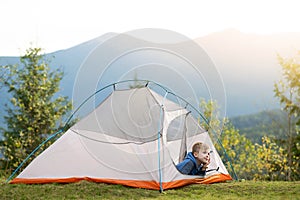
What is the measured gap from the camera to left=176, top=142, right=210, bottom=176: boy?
519 centimetres

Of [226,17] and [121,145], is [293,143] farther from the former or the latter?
[121,145]

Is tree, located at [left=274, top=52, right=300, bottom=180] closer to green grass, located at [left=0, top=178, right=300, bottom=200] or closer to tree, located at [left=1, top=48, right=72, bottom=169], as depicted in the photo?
green grass, located at [left=0, top=178, right=300, bottom=200]

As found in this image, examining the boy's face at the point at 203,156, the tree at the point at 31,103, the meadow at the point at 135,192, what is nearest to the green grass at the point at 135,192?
the meadow at the point at 135,192

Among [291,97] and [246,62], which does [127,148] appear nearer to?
[291,97]

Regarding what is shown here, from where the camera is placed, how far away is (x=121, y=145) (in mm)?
5262

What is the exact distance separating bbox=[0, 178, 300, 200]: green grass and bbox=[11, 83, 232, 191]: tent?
6.0 inches

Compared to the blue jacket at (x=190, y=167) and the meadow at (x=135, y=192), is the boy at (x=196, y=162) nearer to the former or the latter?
the blue jacket at (x=190, y=167)

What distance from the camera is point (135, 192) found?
15.1 ft

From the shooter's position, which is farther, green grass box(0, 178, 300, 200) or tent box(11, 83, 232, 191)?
tent box(11, 83, 232, 191)

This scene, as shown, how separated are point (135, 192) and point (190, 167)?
0.91 meters

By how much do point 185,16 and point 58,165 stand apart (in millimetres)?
3437

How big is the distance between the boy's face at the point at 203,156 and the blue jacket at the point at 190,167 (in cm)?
6

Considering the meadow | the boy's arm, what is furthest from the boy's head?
the meadow

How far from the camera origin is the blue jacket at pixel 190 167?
203 inches
